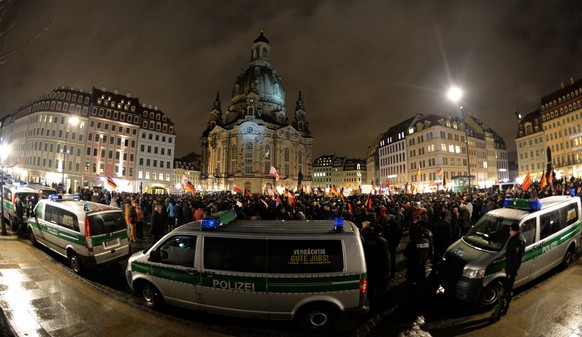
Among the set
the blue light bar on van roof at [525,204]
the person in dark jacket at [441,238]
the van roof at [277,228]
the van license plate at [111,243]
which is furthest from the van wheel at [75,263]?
the blue light bar on van roof at [525,204]

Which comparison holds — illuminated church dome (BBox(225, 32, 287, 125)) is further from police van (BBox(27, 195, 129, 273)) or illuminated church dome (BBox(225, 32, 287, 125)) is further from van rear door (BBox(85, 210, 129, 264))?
van rear door (BBox(85, 210, 129, 264))

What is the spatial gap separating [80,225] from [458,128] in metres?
80.0

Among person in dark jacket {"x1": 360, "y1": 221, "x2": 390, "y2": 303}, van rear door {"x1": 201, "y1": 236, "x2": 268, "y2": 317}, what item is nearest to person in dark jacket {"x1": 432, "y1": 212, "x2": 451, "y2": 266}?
person in dark jacket {"x1": 360, "y1": 221, "x2": 390, "y2": 303}

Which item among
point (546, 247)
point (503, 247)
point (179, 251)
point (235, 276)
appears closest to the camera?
point (235, 276)

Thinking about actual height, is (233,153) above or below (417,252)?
above

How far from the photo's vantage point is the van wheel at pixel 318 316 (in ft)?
17.9

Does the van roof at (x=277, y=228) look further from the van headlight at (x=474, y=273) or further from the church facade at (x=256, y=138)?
the church facade at (x=256, y=138)

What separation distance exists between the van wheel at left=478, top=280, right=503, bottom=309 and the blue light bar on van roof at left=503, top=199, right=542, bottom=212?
2.39 metres

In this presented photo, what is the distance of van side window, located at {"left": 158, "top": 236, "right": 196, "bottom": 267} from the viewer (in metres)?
5.92

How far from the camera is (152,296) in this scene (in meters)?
6.41

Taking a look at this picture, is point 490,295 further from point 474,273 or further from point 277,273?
point 277,273

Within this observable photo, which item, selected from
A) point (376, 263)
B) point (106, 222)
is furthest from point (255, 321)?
point (106, 222)

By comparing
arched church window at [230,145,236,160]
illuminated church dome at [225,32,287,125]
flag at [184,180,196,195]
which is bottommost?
flag at [184,180,196,195]

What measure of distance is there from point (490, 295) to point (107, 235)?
10821 mm
